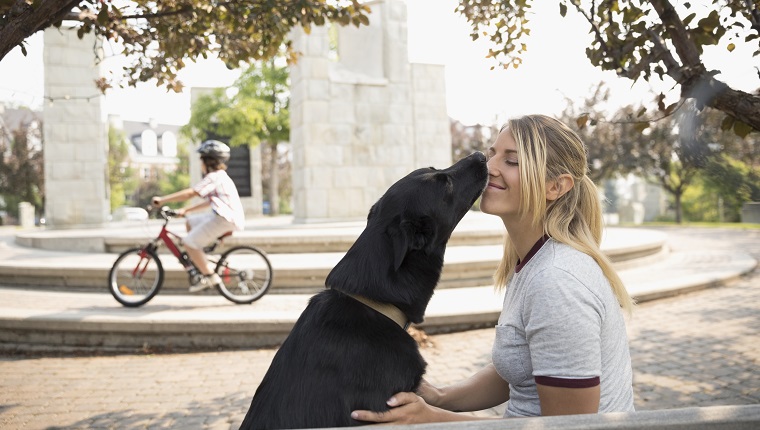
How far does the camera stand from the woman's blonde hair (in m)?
1.79

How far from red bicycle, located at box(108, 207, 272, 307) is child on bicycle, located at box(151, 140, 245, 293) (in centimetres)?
15

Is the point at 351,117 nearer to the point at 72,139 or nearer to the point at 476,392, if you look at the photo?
the point at 72,139

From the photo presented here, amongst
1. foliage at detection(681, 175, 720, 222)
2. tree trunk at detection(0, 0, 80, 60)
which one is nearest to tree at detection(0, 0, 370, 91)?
tree trunk at detection(0, 0, 80, 60)

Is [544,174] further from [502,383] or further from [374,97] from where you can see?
[374,97]

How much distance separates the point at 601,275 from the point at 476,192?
68 centimetres

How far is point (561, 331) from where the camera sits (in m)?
1.52

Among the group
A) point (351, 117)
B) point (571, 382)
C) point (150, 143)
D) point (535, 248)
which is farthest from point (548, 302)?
point (150, 143)

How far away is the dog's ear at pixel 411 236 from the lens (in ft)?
6.06

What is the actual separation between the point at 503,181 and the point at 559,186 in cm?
20

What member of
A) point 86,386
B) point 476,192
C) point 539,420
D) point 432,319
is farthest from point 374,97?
point 539,420

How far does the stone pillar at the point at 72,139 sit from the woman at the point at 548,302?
16080 mm

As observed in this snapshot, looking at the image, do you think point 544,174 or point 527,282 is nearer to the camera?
point 527,282

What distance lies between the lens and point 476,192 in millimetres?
2201

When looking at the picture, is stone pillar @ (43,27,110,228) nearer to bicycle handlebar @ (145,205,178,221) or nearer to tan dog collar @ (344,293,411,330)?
bicycle handlebar @ (145,205,178,221)
